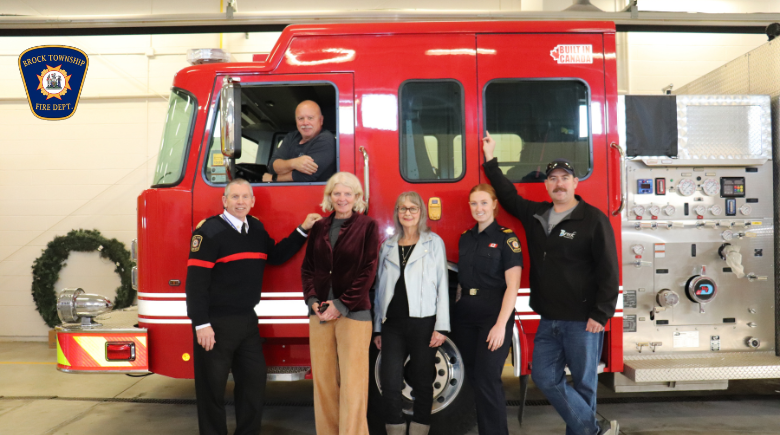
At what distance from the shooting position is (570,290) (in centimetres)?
325

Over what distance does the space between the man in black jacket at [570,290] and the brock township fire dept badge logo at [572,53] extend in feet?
3.03

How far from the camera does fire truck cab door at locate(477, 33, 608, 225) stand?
148 inches

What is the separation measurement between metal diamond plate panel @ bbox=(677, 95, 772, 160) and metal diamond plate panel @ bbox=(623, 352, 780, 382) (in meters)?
1.60

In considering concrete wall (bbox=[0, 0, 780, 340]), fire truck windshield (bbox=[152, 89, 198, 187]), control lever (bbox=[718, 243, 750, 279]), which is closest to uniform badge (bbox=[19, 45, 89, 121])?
concrete wall (bbox=[0, 0, 780, 340])

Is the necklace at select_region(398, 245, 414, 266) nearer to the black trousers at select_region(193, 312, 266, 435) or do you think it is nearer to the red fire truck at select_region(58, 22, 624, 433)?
the red fire truck at select_region(58, 22, 624, 433)

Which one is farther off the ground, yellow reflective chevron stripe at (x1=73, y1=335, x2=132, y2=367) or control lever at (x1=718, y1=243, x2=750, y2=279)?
control lever at (x1=718, y1=243, x2=750, y2=279)

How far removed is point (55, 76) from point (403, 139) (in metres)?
7.27

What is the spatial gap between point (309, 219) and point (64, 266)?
6.58 metres

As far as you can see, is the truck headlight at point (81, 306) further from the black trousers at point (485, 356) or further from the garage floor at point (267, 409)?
the black trousers at point (485, 356)

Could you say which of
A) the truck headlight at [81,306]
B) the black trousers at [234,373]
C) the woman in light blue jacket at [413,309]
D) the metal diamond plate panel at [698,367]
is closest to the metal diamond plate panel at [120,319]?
the truck headlight at [81,306]

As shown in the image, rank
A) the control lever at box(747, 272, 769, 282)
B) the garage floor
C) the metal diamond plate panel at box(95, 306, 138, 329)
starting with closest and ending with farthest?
the metal diamond plate panel at box(95, 306, 138, 329)
the control lever at box(747, 272, 769, 282)
the garage floor

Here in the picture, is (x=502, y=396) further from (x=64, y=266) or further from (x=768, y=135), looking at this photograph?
(x=64, y=266)

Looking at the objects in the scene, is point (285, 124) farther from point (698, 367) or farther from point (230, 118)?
point (698, 367)

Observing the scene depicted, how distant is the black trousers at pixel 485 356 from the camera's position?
3.31m
